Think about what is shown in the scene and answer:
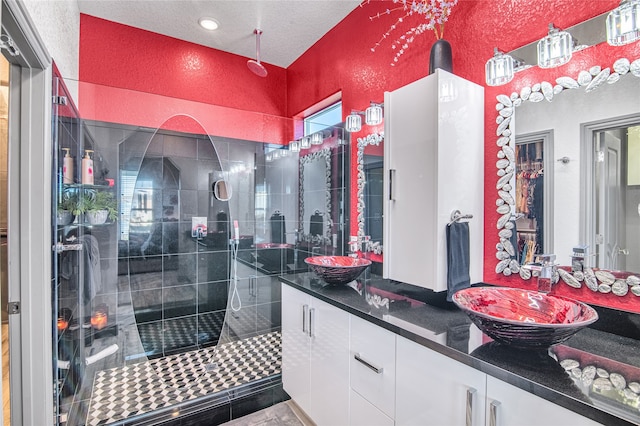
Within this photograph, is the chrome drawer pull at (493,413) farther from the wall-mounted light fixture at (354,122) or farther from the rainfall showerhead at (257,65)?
the rainfall showerhead at (257,65)

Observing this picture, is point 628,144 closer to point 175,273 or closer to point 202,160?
point 202,160

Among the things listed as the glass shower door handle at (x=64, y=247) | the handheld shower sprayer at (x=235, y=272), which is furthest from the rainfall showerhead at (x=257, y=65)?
the glass shower door handle at (x=64, y=247)

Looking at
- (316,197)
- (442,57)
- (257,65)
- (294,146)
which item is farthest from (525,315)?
(257,65)

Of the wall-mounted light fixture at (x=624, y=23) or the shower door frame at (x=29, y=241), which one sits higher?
the wall-mounted light fixture at (x=624, y=23)

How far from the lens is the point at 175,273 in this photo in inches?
118

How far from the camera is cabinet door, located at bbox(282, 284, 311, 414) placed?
198 cm

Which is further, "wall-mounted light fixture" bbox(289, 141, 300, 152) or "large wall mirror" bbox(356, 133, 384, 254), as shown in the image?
"wall-mounted light fixture" bbox(289, 141, 300, 152)

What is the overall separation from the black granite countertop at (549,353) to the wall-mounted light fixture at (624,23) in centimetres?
98

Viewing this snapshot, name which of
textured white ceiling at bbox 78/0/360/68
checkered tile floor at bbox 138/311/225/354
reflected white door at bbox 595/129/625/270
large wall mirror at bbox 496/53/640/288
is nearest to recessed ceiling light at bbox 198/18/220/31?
textured white ceiling at bbox 78/0/360/68

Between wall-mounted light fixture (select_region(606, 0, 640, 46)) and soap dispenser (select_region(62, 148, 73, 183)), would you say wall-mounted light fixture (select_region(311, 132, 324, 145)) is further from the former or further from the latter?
wall-mounted light fixture (select_region(606, 0, 640, 46))

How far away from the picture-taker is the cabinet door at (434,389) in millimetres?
1045

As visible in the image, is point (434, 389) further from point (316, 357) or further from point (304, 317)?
point (304, 317)

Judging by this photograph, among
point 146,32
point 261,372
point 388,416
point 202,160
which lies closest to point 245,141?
point 202,160

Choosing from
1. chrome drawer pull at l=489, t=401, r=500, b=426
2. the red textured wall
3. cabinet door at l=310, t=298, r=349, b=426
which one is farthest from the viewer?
the red textured wall
